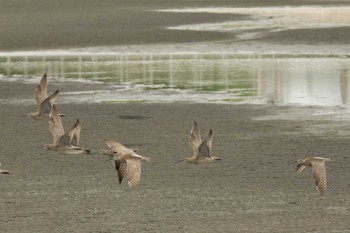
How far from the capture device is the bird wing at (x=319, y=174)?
11621mm

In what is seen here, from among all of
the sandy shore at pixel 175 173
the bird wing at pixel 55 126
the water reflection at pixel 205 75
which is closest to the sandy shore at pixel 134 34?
the water reflection at pixel 205 75

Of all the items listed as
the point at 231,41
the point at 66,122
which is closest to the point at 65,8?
the point at 231,41

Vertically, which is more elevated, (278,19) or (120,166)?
(278,19)

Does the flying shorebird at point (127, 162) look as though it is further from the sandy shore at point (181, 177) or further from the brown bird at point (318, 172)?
the brown bird at point (318, 172)

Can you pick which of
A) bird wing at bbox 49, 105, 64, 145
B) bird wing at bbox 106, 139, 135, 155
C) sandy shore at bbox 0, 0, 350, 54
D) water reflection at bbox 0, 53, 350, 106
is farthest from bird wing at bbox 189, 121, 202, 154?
sandy shore at bbox 0, 0, 350, 54

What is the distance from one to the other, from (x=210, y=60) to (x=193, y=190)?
19406 mm

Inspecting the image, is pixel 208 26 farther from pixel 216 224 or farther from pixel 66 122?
pixel 216 224

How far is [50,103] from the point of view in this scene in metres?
15.1

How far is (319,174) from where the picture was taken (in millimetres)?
11953

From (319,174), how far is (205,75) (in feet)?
58.1

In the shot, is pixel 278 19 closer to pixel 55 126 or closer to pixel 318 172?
pixel 55 126

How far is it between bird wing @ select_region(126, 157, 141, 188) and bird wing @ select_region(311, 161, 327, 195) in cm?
190

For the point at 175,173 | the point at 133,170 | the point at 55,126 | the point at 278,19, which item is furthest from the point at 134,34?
the point at 133,170

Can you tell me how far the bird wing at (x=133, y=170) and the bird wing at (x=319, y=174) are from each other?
190 cm
